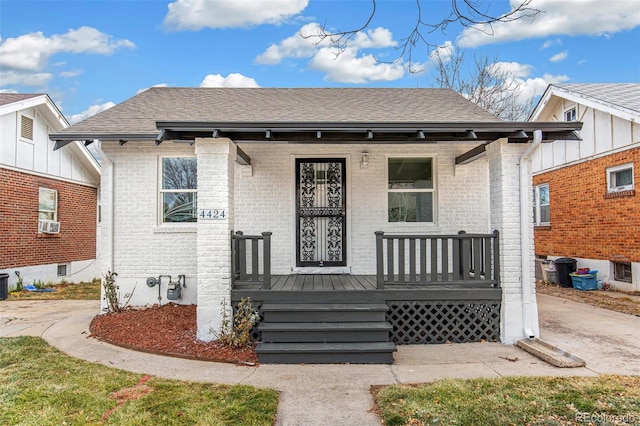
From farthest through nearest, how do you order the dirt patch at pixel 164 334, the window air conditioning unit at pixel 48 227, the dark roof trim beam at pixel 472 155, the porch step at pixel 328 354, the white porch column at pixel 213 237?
the window air conditioning unit at pixel 48 227
the dark roof trim beam at pixel 472 155
the white porch column at pixel 213 237
the dirt patch at pixel 164 334
the porch step at pixel 328 354

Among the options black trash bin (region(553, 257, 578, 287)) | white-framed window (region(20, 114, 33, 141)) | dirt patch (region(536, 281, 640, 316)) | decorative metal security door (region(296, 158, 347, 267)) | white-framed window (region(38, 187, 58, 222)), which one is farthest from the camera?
white-framed window (region(38, 187, 58, 222))

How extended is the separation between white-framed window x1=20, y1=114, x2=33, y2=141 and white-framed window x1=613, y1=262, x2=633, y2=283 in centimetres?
1657

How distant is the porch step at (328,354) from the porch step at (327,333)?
0.62 ft

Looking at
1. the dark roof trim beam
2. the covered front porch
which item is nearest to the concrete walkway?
the covered front porch

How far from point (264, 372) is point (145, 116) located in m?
5.31

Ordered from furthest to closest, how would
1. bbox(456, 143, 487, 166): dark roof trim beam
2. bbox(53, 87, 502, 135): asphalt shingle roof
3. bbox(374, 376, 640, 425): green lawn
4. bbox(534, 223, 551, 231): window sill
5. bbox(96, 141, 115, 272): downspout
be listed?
bbox(534, 223, 551, 231): window sill → bbox(96, 141, 115, 272): downspout → bbox(53, 87, 502, 135): asphalt shingle roof → bbox(456, 143, 487, 166): dark roof trim beam → bbox(374, 376, 640, 425): green lawn

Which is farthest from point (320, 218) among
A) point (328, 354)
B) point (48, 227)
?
point (48, 227)

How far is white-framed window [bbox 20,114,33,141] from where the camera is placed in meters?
11.3

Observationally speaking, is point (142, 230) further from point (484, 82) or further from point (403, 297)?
point (484, 82)

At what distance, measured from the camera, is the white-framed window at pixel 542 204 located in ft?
41.9

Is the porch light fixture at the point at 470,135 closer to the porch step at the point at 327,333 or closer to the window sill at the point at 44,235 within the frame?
the porch step at the point at 327,333

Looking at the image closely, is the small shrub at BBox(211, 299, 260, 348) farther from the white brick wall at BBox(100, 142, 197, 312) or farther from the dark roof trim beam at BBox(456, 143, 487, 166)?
the dark roof trim beam at BBox(456, 143, 487, 166)

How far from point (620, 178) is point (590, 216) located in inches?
51.5

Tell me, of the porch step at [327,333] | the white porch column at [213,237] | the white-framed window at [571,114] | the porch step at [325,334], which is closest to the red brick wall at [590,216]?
the white-framed window at [571,114]
